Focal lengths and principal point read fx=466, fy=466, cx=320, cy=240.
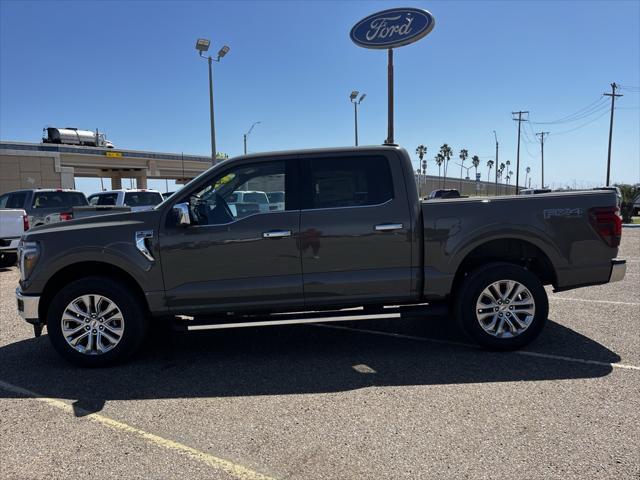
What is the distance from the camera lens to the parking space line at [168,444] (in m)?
2.79

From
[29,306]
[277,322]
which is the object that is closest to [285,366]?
[277,322]

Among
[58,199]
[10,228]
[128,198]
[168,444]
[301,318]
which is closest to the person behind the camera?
[168,444]

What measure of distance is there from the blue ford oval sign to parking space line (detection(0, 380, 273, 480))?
19380mm

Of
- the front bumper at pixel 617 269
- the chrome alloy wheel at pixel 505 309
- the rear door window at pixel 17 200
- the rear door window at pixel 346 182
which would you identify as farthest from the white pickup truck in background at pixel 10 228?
the front bumper at pixel 617 269

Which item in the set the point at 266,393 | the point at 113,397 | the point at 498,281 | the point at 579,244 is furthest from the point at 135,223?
the point at 579,244

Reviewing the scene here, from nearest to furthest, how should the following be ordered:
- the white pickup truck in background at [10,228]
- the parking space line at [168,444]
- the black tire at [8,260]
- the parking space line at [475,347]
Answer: the parking space line at [168,444], the parking space line at [475,347], the white pickup truck in background at [10,228], the black tire at [8,260]

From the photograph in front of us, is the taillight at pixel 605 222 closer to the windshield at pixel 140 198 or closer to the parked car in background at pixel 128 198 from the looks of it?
the parked car in background at pixel 128 198

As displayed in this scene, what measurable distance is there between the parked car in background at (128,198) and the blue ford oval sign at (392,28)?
11137mm

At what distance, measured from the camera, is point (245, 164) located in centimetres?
471

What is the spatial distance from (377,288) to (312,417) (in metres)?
1.58

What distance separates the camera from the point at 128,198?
49.8 ft

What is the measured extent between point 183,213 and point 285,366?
1.76 metres

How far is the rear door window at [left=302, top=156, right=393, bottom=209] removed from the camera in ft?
15.3

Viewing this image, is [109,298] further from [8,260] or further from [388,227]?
[8,260]
